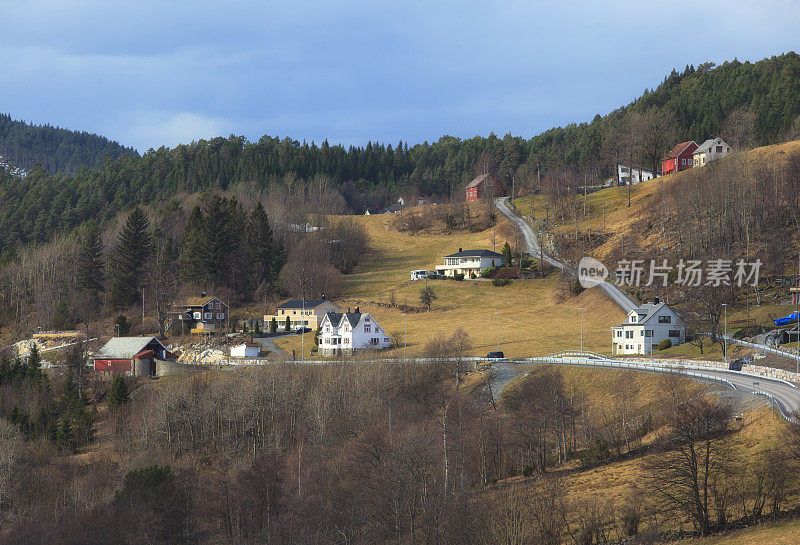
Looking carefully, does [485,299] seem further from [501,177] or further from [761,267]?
[501,177]

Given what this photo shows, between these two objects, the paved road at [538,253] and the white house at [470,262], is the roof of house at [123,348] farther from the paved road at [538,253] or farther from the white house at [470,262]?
the paved road at [538,253]

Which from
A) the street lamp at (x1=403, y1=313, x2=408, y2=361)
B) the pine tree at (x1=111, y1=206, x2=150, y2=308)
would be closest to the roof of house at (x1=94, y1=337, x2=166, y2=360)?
the pine tree at (x1=111, y1=206, x2=150, y2=308)

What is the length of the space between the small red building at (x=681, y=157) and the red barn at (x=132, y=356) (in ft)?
305

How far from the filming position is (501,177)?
184 meters

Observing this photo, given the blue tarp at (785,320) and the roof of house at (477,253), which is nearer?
the blue tarp at (785,320)

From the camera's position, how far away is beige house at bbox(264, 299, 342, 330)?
102m

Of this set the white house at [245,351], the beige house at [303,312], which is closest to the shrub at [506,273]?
the beige house at [303,312]

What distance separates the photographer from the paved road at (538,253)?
90.0 meters

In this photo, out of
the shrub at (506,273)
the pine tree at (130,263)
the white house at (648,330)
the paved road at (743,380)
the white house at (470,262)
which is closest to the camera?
the paved road at (743,380)

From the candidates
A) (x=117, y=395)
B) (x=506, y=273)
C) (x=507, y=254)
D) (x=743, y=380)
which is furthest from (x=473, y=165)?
(x=743, y=380)

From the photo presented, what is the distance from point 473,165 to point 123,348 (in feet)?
407

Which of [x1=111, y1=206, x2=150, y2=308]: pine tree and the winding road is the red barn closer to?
[x1=111, y1=206, x2=150, y2=308]: pine tree

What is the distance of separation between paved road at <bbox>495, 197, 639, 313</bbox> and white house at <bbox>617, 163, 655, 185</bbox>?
22.4 metres

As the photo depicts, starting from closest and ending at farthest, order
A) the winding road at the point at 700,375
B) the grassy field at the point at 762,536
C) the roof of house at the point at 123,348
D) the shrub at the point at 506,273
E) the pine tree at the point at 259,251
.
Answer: the grassy field at the point at 762,536 → the winding road at the point at 700,375 → the roof of house at the point at 123,348 → the shrub at the point at 506,273 → the pine tree at the point at 259,251
